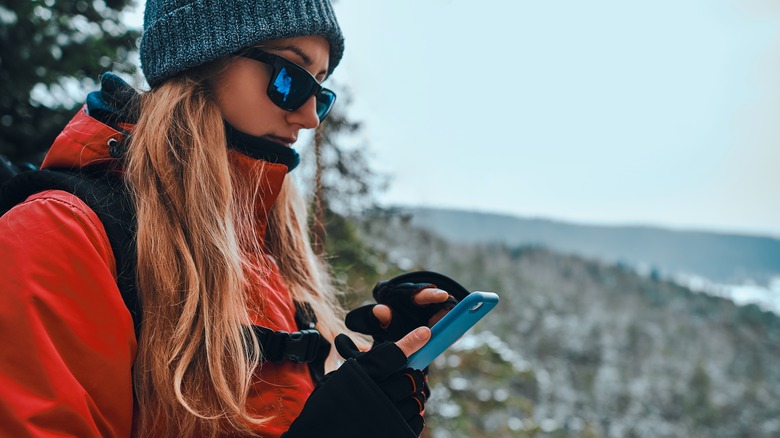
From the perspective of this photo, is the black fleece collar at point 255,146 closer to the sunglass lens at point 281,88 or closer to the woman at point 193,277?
the woman at point 193,277

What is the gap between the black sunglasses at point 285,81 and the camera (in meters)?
1.23

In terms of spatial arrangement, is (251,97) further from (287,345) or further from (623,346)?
(623,346)

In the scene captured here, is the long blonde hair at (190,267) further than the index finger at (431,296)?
No

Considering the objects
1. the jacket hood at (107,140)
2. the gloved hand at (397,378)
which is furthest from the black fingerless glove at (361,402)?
the jacket hood at (107,140)

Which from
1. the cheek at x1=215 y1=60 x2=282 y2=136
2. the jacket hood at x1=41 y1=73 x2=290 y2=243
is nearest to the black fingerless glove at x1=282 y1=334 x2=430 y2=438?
the jacket hood at x1=41 y1=73 x2=290 y2=243

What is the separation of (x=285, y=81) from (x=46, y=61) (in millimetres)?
3574

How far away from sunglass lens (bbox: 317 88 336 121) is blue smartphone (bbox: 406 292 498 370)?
2.54ft

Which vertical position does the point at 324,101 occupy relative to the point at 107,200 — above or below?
above

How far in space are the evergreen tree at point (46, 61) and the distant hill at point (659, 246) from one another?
20.0 metres

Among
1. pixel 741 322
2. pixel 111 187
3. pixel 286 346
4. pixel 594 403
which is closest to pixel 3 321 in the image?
pixel 111 187

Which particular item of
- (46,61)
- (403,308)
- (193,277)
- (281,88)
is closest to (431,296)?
(403,308)

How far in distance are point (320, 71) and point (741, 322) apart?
3542 cm

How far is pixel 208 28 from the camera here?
1204 millimetres

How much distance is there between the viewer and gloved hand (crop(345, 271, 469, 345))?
1213 mm
